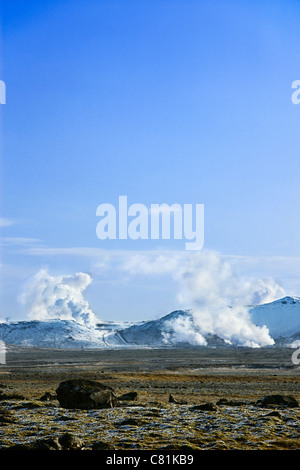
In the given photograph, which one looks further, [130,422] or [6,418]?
[6,418]

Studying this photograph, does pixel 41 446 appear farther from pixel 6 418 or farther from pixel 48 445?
pixel 6 418

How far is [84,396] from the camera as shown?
29.6 metres

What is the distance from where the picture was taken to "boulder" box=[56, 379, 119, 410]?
29438 millimetres

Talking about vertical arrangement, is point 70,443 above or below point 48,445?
below

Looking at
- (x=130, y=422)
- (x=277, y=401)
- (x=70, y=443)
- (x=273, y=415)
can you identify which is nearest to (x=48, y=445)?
(x=70, y=443)

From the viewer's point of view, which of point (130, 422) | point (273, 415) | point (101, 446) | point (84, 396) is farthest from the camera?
point (84, 396)

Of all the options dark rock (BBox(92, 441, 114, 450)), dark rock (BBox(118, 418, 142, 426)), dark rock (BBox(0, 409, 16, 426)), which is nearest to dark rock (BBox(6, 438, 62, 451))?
dark rock (BBox(92, 441, 114, 450))

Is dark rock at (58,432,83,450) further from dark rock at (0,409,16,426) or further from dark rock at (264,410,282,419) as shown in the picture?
dark rock at (264,410,282,419)

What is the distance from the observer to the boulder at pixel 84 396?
2944 centimetres

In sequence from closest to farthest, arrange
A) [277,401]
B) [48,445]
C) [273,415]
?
1. [48,445]
2. [273,415]
3. [277,401]
